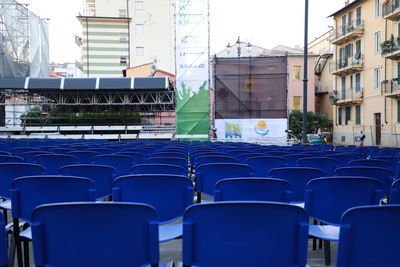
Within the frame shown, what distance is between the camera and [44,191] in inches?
96.5

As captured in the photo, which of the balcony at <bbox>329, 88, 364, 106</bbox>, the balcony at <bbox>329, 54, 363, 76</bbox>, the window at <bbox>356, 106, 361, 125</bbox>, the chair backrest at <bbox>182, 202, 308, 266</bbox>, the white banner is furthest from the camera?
the window at <bbox>356, 106, 361, 125</bbox>

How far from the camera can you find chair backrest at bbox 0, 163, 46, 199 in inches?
130

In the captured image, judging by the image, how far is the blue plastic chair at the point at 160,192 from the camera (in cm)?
256

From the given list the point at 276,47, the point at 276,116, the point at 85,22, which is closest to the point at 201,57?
the point at 276,116

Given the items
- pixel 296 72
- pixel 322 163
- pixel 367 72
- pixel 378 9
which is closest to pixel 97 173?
pixel 322 163

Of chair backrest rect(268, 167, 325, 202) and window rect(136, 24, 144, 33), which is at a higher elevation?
window rect(136, 24, 144, 33)

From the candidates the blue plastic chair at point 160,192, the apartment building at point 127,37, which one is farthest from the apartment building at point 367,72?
the blue plastic chair at point 160,192

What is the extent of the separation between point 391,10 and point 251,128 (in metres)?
14.2

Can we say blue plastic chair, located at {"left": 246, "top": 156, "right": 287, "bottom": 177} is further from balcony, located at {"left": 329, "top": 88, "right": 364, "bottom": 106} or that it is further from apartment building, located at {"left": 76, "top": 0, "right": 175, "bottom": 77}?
apartment building, located at {"left": 76, "top": 0, "right": 175, "bottom": 77}

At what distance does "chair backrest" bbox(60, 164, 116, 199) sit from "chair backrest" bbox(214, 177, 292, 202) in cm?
144

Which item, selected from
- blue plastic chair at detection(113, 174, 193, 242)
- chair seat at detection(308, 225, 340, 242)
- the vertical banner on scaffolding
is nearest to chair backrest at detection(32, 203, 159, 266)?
blue plastic chair at detection(113, 174, 193, 242)

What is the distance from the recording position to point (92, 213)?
1561 mm

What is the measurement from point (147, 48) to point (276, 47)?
1770 centimetres

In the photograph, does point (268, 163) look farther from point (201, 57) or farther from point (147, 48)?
point (147, 48)
